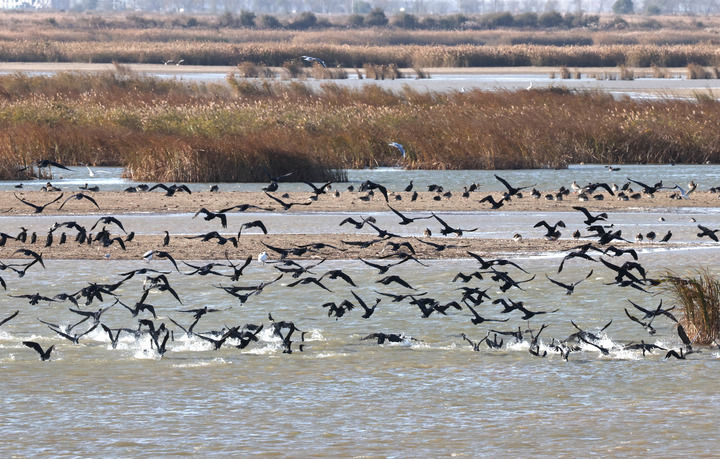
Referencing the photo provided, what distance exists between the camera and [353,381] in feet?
33.3

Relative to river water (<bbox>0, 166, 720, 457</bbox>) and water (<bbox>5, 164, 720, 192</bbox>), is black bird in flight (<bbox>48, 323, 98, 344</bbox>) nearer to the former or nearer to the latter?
river water (<bbox>0, 166, 720, 457</bbox>)

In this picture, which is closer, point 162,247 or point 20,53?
point 162,247

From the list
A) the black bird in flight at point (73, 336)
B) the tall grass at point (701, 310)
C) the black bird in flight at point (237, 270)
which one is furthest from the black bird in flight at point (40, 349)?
the tall grass at point (701, 310)

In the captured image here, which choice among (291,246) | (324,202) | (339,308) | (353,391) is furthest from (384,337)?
(324,202)

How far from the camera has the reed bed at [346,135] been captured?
2867 centimetres

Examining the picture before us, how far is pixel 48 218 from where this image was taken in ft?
69.1

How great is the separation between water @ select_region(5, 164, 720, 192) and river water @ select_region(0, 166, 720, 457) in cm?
1201

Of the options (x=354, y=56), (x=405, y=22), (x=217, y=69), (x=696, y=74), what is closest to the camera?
(x=696, y=74)

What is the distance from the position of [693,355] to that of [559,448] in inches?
131

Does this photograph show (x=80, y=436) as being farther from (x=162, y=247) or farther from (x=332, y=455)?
(x=162, y=247)

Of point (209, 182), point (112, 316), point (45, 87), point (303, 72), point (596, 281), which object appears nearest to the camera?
point (112, 316)

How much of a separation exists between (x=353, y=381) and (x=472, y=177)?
1937 cm

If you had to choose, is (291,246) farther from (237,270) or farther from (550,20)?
(550,20)

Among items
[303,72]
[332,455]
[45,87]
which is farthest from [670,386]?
[303,72]
